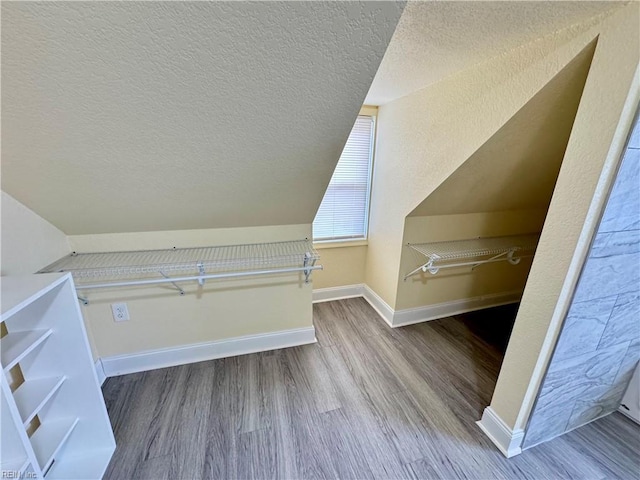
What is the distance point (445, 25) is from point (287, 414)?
1.95 metres

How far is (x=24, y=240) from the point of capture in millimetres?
1272

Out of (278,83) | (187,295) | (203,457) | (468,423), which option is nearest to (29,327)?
(187,295)

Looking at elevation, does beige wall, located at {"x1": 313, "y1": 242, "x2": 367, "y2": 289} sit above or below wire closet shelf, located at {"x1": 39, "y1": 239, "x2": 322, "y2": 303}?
below

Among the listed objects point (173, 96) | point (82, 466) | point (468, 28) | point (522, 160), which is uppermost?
point (468, 28)

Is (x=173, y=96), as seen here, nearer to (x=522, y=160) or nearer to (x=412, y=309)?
(x=522, y=160)

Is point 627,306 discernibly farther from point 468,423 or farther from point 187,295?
point 187,295

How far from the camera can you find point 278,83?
0.88m

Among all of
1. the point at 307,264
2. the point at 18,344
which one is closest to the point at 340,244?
the point at 307,264

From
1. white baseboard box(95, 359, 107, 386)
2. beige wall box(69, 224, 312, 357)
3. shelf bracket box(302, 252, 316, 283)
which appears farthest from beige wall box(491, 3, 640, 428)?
white baseboard box(95, 359, 107, 386)

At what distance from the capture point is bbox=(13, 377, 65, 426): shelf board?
3.42 ft

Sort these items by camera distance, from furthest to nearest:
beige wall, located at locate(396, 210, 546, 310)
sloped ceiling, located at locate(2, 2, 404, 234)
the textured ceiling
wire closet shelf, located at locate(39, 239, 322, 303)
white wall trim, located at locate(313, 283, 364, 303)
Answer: white wall trim, located at locate(313, 283, 364, 303)
beige wall, located at locate(396, 210, 546, 310)
wire closet shelf, located at locate(39, 239, 322, 303)
the textured ceiling
sloped ceiling, located at locate(2, 2, 404, 234)

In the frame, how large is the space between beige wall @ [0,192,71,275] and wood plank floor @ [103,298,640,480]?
925mm

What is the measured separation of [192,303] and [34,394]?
31.8 inches

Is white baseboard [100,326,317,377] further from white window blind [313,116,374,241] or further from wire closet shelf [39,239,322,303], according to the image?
white window blind [313,116,374,241]
